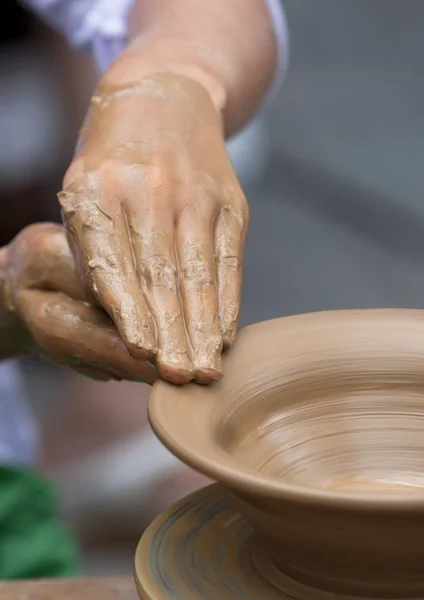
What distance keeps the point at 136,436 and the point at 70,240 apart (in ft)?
5.54

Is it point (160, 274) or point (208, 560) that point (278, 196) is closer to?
point (160, 274)

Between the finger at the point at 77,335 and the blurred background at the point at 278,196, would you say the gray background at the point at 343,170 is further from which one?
the finger at the point at 77,335

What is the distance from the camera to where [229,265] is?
40.8 inches

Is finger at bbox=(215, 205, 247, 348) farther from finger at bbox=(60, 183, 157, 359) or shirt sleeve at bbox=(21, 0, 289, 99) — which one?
shirt sleeve at bbox=(21, 0, 289, 99)

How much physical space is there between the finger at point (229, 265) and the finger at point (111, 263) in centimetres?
8

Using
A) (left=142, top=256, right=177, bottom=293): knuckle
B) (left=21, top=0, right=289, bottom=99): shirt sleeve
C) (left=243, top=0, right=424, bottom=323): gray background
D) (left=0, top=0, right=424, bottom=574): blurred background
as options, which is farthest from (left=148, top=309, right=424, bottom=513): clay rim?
(left=243, top=0, right=424, bottom=323): gray background

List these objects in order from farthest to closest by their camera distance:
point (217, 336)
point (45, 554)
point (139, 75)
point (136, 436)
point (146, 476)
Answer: point (136, 436) < point (146, 476) < point (45, 554) < point (139, 75) < point (217, 336)

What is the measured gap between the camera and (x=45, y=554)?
1.44 metres

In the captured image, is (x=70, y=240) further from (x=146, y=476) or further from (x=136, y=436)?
(x=136, y=436)

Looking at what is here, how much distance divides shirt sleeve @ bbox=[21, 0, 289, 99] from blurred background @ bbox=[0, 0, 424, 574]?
1.23 meters

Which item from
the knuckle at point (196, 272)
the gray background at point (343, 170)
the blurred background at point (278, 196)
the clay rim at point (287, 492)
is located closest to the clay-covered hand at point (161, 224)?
the knuckle at point (196, 272)

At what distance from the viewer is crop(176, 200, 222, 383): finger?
3.09ft

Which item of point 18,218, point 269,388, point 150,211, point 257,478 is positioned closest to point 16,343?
point 150,211

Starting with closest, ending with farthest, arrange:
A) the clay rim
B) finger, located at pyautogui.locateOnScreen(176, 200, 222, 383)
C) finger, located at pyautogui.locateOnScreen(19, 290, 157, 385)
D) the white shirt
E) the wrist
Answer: the clay rim < finger, located at pyautogui.locateOnScreen(176, 200, 222, 383) < finger, located at pyautogui.locateOnScreen(19, 290, 157, 385) < the wrist < the white shirt
